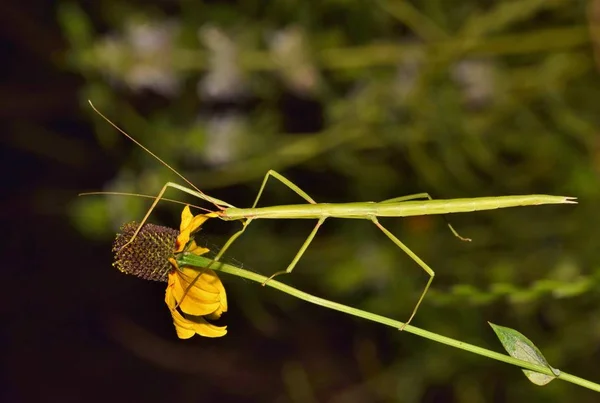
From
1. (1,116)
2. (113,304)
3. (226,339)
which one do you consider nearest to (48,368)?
(113,304)

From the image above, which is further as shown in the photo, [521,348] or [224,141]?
[224,141]

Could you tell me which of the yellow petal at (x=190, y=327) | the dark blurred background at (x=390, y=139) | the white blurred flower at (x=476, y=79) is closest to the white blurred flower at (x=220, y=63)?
the dark blurred background at (x=390, y=139)

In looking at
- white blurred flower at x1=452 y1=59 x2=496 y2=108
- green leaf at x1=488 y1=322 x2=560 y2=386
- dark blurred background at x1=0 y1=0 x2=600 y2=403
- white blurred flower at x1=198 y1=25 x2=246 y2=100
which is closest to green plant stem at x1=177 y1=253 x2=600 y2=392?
green leaf at x1=488 y1=322 x2=560 y2=386

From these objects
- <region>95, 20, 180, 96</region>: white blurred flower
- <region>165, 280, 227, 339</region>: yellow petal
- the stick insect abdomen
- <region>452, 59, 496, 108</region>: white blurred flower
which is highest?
<region>452, 59, 496, 108</region>: white blurred flower

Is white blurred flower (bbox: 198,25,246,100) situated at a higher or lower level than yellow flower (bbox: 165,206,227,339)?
higher

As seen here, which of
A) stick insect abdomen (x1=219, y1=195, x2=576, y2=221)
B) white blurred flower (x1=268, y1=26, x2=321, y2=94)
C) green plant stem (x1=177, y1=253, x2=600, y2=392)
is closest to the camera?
green plant stem (x1=177, y1=253, x2=600, y2=392)

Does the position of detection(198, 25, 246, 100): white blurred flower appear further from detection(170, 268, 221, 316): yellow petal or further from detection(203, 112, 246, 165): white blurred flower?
detection(170, 268, 221, 316): yellow petal

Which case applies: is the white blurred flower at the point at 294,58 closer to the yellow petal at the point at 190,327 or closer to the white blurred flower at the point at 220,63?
the white blurred flower at the point at 220,63

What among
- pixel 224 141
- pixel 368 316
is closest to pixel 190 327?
pixel 368 316

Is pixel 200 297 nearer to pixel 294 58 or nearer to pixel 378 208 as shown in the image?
pixel 378 208
